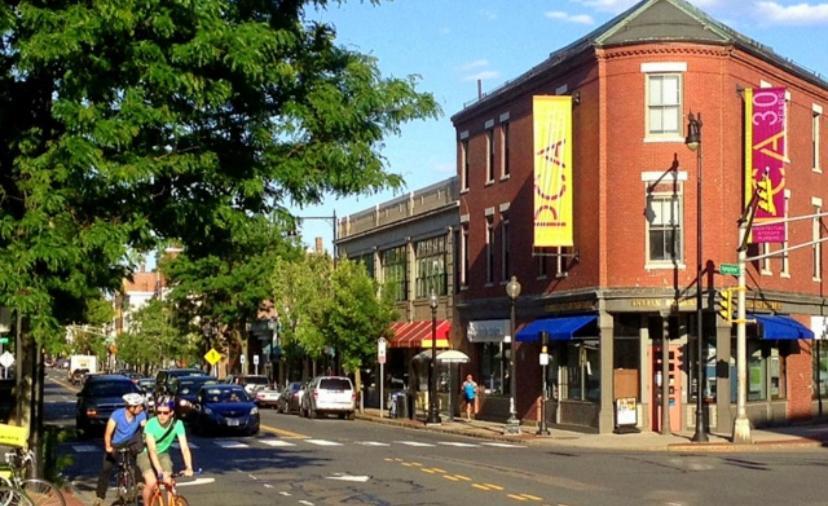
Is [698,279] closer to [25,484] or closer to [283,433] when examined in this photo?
[283,433]

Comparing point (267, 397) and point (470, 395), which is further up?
point (470, 395)

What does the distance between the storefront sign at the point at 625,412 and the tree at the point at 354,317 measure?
830 inches

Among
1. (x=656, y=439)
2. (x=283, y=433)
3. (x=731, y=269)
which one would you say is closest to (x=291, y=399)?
(x=283, y=433)

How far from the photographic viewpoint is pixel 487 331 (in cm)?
4850

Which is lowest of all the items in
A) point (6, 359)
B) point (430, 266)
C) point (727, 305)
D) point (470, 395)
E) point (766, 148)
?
point (470, 395)

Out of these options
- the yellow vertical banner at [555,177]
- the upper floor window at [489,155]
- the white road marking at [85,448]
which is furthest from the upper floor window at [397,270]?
the white road marking at [85,448]

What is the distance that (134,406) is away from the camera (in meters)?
16.8

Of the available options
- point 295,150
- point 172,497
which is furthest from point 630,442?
point 172,497

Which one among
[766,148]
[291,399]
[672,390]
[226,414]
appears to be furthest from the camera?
[291,399]

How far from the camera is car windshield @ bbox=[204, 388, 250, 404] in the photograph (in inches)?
1550

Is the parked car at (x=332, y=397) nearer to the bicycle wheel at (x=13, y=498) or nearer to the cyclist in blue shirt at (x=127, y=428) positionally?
the cyclist in blue shirt at (x=127, y=428)

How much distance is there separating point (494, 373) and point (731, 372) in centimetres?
1090

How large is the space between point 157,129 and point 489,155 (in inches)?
1317

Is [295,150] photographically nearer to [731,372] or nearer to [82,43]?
[82,43]
